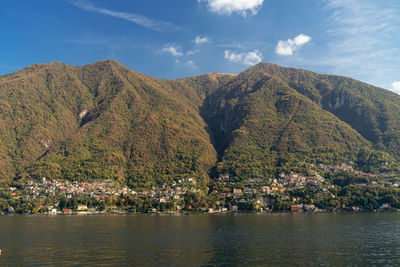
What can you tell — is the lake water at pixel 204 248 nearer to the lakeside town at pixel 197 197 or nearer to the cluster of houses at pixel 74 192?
the lakeside town at pixel 197 197

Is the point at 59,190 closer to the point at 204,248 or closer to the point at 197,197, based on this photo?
the point at 197,197

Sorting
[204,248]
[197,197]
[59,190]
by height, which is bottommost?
[204,248]

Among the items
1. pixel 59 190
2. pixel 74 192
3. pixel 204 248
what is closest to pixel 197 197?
pixel 74 192

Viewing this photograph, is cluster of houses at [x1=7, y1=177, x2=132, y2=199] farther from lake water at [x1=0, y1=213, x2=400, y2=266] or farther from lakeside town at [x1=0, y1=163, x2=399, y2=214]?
lake water at [x1=0, y1=213, x2=400, y2=266]

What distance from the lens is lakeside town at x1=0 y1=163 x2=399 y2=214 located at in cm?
16400

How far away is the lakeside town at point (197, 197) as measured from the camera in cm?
16400

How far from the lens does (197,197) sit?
17725cm

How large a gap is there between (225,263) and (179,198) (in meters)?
142

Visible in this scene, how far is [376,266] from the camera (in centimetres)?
4216

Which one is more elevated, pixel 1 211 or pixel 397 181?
pixel 397 181

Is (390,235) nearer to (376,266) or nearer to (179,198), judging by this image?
(376,266)

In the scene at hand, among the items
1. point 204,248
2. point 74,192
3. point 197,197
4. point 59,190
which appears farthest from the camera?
point 59,190

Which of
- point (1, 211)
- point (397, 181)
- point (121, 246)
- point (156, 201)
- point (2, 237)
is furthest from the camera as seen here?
point (397, 181)

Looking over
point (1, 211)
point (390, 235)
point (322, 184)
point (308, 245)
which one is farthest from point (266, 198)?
point (1, 211)
